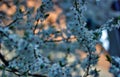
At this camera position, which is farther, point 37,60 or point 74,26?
point 74,26

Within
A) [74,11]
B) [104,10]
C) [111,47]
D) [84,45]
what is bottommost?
[84,45]

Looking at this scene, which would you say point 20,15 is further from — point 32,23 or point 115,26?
point 115,26

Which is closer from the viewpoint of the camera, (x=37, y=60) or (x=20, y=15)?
(x=37, y=60)

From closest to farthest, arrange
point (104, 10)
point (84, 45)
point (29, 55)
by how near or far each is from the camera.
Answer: point (29, 55) → point (84, 45) → point (104, 10)

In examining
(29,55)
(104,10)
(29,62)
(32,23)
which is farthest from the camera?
(104,10)

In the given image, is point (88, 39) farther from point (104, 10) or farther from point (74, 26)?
point (104, 10)

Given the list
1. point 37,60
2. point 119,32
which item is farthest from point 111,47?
point 37,60

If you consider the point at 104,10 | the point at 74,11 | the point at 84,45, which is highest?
the point at 104,10

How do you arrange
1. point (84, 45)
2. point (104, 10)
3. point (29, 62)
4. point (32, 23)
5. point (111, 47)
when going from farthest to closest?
point (104, 10), point (111, 47), point (32, 23), point (84, 45), point (29, 62)

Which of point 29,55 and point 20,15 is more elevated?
point 20,15
